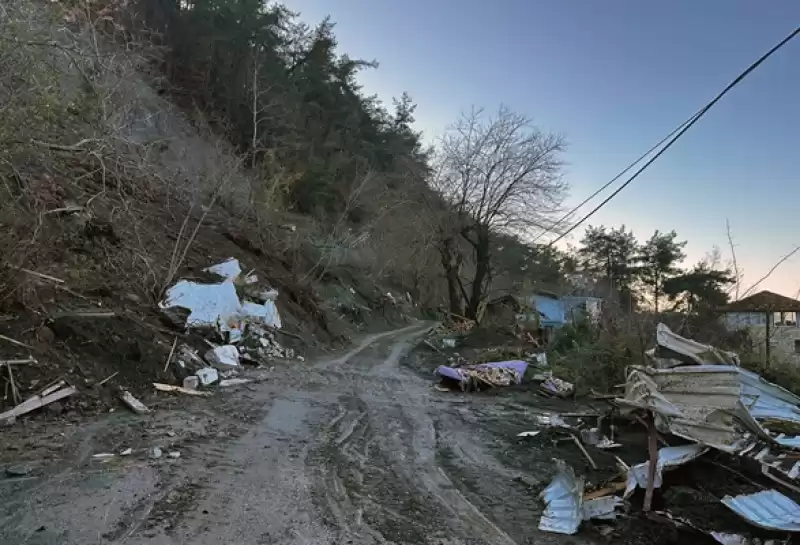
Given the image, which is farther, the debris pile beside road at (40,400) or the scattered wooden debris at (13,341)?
the scattered wooden debris at (13,341)

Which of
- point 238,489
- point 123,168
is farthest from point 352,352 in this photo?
point 238,489

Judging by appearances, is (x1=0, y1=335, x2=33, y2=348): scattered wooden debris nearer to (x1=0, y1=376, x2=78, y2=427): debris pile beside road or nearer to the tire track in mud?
(x1=0, y1=376, x2=78, y2=427): debris pile beside road

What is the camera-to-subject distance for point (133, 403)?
7.17 metres

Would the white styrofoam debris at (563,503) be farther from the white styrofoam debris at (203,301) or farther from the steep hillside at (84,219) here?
the white styrofoam debris at (203,301)

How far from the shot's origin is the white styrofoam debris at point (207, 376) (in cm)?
923

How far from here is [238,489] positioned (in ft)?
Answer: 15.8

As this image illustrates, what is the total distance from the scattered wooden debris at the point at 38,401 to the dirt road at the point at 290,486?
0.74 m

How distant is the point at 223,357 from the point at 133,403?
401cm

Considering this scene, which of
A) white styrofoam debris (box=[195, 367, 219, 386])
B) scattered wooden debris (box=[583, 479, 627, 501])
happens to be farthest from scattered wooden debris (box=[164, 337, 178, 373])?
scattered wooden debris (box=[583, 479, 627, 501])

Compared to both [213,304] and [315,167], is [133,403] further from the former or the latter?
[315,167]

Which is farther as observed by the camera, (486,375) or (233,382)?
(486,375)

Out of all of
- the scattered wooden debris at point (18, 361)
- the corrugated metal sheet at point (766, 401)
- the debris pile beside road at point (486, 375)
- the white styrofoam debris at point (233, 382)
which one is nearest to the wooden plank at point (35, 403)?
the scattered wooden debris at point (18, 361)

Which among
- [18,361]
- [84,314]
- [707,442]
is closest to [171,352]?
[84,314]

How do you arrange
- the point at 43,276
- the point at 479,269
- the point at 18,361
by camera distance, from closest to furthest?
the point at 18,361, the point at 43,276, the point at 479,269
